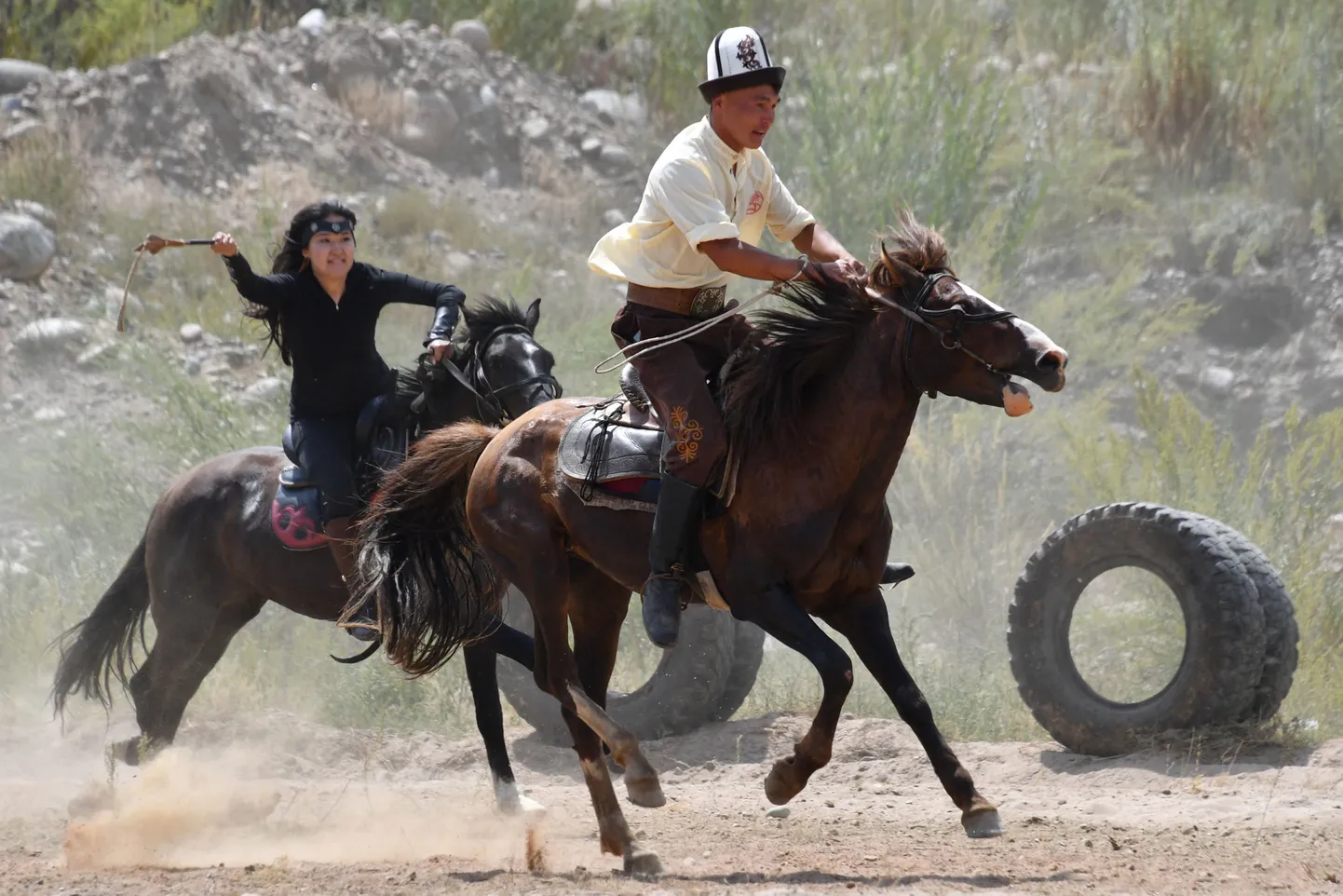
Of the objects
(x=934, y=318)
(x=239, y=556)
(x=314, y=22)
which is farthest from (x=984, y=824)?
(x=314, y=22)

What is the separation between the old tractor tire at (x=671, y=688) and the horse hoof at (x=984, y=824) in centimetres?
330

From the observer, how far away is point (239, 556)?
771 centimetres

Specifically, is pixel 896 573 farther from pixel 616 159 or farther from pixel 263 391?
pixel 616 159

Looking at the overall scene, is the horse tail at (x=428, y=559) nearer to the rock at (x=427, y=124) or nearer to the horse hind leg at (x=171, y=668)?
the horse hind leg at (x=171, y=668)

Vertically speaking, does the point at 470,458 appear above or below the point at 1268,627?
above

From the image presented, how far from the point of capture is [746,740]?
28.6ft

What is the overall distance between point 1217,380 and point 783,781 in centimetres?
1029

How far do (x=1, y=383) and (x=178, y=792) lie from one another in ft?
Answer: 28.9

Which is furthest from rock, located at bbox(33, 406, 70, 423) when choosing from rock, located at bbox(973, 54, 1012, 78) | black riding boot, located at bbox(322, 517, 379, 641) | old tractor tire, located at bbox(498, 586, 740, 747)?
rock, located at bbox(973, 54, 1012, 78)

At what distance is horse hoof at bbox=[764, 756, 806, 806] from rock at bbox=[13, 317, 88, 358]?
11.4 metres

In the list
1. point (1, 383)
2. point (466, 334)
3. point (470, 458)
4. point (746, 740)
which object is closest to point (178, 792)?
point (470, 458)

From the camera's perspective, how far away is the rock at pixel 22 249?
1562 cm

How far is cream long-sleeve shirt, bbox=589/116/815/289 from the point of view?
560 cm

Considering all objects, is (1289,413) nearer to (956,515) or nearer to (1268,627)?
(956,515)
